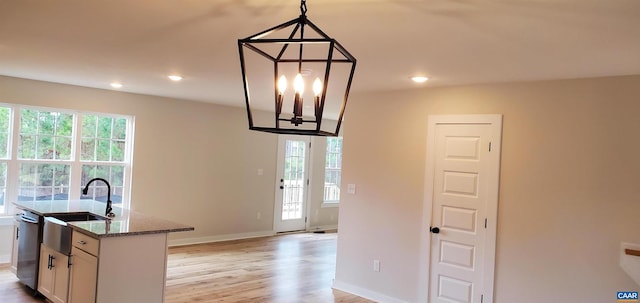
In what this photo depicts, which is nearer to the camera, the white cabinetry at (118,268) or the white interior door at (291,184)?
the white cabinetry at (118,268)

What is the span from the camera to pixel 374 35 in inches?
101

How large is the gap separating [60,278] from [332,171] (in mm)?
5801

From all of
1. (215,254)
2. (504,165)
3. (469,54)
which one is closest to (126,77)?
(215,254)

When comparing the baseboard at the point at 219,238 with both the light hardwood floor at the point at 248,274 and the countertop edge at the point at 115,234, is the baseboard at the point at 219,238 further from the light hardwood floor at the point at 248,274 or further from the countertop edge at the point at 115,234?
the countertop edge at the point at 115,234

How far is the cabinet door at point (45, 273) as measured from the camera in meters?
3.92

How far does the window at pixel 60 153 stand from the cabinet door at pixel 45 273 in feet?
5.31

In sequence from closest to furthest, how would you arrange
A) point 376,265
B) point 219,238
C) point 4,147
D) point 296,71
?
point 296,71 → point 376,265 → point 4,147 → point 219,238

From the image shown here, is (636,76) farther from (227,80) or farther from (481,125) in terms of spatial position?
(227,80)

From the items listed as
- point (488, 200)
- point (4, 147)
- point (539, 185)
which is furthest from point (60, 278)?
point (539, 185)

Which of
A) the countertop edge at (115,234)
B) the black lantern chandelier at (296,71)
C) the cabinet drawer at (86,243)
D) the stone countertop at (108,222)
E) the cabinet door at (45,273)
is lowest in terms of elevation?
the cabinet door at (45,273)

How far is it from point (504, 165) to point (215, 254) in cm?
409

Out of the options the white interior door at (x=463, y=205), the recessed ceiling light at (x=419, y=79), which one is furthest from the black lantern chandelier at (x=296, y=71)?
the white interior door at (x=463, y=205)

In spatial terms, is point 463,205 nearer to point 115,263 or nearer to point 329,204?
point 115,263

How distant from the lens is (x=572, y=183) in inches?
138
